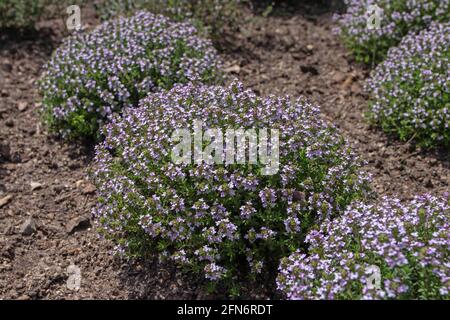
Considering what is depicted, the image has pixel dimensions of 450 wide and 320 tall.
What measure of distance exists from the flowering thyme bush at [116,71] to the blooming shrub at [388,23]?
1.72m

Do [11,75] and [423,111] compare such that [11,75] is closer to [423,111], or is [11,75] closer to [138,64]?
[138,64]

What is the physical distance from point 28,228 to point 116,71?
1.59 metres

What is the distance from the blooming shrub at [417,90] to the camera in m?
5.76

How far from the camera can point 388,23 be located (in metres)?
7.09

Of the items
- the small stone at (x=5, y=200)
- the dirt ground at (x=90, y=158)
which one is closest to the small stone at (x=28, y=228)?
the dirt ground at (x=90, y=158)

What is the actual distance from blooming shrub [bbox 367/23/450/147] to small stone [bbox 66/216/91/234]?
9.06 ft

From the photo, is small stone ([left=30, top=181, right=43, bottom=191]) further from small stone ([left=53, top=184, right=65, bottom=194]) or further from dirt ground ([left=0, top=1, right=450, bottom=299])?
small stone ([left=53, top=184, right=65, bottom=194])

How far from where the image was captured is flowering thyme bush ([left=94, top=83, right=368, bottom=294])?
4.38 m

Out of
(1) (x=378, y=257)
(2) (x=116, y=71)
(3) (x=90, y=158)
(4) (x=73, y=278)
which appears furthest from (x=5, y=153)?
(1) (x=378, y=257)

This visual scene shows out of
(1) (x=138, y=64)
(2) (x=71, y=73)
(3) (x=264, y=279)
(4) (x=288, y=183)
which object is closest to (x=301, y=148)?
(4) (x=288, y=183)

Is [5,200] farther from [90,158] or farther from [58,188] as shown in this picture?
[90,158]

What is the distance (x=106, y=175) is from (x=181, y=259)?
0.98 metres

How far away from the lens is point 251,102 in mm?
4996

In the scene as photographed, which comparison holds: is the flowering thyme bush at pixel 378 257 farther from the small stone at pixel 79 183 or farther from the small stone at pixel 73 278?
the small stone at pixel 79 183
